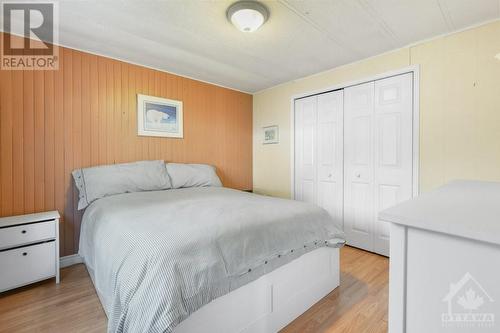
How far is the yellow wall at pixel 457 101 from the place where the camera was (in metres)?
1.98

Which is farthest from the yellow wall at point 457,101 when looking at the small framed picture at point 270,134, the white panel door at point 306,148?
the small framed picture at point 270,134

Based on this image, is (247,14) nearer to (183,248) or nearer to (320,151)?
(183,248)

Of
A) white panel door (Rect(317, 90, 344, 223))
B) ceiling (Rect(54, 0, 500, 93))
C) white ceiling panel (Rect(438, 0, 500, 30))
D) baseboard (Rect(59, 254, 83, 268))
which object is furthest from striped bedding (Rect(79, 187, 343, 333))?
white ceiling panel (Rect(438, 0, 500, 30))

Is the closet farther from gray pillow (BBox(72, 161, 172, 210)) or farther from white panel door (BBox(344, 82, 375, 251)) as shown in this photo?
gray pillow (BBox(72, 161, 172, 210))

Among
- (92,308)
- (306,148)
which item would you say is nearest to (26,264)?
(92,308)

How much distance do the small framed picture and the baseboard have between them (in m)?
2.93

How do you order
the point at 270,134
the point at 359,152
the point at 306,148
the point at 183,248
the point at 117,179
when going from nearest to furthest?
the point at 183,248 → the point at 117,179 → the point at 359,152 → the point at 306,148 → the point at 270,134

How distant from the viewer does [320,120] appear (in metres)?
3.21

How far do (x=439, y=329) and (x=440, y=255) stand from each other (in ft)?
0.61

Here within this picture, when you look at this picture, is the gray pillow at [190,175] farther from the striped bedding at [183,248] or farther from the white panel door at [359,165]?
the white panel door at [359,165]

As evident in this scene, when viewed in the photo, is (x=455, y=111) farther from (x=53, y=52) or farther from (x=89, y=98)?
(x=53, y=52)

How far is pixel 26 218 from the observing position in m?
2.01

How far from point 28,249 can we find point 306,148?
10.4 feet

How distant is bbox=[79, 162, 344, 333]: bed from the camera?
1.05m
